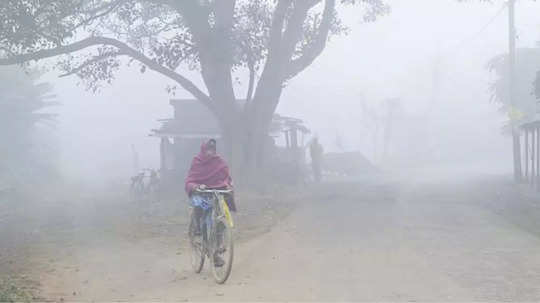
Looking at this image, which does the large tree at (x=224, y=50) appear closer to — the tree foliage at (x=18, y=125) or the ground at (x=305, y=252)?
the ground at (x=305, y=252)

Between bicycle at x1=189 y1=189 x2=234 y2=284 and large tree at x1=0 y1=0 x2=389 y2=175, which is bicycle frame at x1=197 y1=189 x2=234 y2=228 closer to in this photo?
bicycle at x1=189 y1=189 x2=234 y2=284

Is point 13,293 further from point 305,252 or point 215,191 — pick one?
point 305,252

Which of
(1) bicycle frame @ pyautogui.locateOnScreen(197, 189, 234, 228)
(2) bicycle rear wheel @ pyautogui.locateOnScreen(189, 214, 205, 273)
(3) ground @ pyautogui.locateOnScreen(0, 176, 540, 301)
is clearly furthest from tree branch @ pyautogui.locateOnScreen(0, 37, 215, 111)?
(1) bicycle frame @ pyautogui.locateOnScreen(197, 189, 234, 228)

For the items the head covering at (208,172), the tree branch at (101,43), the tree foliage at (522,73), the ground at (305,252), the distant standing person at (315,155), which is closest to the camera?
the ground at (305,252)

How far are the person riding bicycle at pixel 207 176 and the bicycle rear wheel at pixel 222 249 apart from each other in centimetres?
Answer: 46

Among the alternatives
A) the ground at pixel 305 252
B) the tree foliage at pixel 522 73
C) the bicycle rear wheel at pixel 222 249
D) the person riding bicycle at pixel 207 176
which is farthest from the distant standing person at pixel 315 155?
the bicycle rear wheel at pixel 222 249

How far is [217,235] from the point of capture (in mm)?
7488

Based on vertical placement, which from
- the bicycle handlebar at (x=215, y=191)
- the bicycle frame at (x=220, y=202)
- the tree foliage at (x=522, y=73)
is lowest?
the bicycle frame at (x=220, y=202)

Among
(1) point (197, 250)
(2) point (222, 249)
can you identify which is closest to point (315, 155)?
(1) point (197, 250)

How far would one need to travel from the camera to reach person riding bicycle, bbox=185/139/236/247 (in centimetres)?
774

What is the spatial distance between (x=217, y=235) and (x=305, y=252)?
225 centimetres

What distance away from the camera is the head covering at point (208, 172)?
7742 mm

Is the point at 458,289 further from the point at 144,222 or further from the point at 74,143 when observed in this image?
the point at 74,143

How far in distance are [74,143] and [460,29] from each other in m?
84.9
